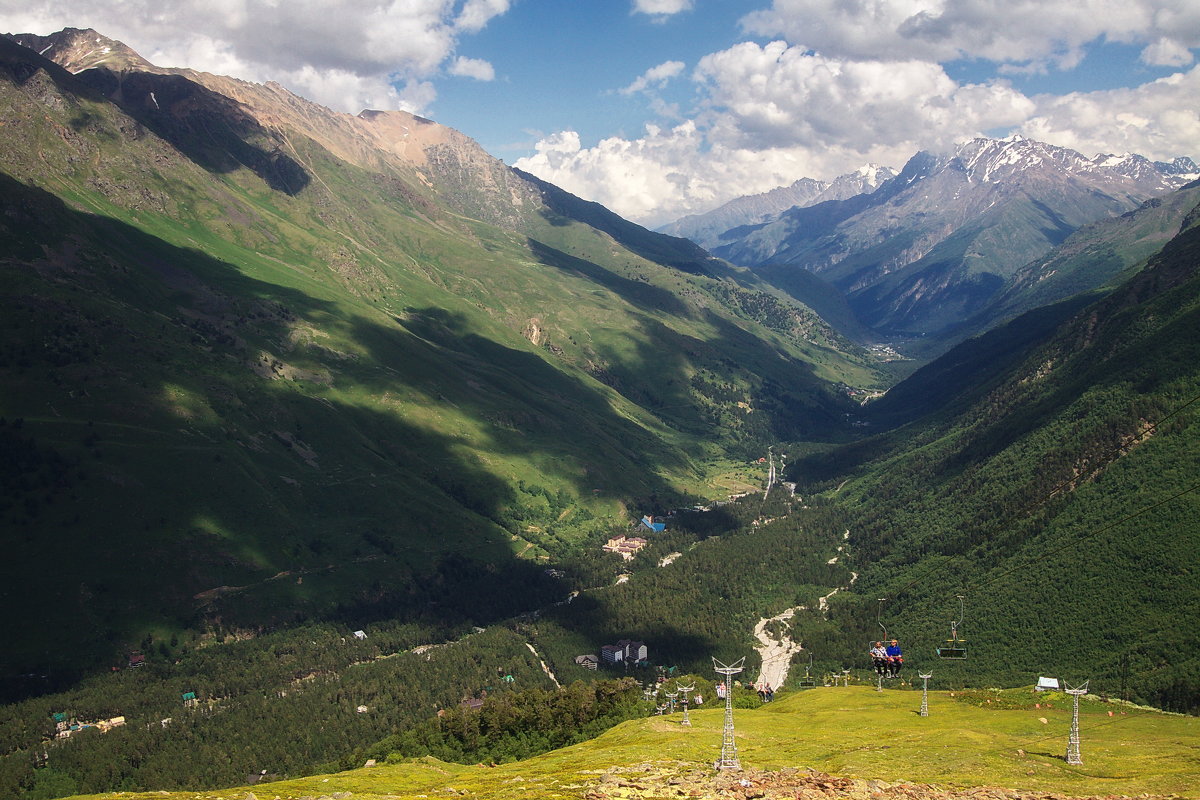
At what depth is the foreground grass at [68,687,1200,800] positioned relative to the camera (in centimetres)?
7400

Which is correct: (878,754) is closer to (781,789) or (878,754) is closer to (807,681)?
(781,789)

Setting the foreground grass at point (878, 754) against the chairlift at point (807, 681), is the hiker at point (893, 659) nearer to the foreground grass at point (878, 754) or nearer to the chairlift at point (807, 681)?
the foreground grass at point (878, 754)

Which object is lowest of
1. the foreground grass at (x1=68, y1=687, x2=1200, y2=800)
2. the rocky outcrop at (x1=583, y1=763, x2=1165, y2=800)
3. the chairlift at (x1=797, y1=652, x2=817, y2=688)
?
the chairlift at (x1=797, y1=652, x2=817, y2=688)

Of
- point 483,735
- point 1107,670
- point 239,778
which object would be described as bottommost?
point 239,778

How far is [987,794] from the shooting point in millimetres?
66438

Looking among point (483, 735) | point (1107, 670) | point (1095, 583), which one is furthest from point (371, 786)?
point (1095, 583)

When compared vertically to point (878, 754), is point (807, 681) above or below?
below

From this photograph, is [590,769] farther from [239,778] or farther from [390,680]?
[390,680]

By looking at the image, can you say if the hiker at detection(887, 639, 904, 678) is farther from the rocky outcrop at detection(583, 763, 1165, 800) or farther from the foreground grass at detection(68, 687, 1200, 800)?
the rocky outcrop at detection(583, 763, 1165, 800)

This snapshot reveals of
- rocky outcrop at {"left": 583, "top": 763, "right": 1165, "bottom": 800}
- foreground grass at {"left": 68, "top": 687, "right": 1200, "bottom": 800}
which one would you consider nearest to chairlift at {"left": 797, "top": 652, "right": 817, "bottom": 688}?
foreground grass at {"left": 68, "top": 687, "right": 1200, "bottom": 800}

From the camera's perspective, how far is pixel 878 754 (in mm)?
85250

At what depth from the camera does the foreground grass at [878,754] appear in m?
74.0

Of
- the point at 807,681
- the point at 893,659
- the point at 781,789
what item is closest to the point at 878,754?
the point at 781,789

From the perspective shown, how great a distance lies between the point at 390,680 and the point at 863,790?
502ft
